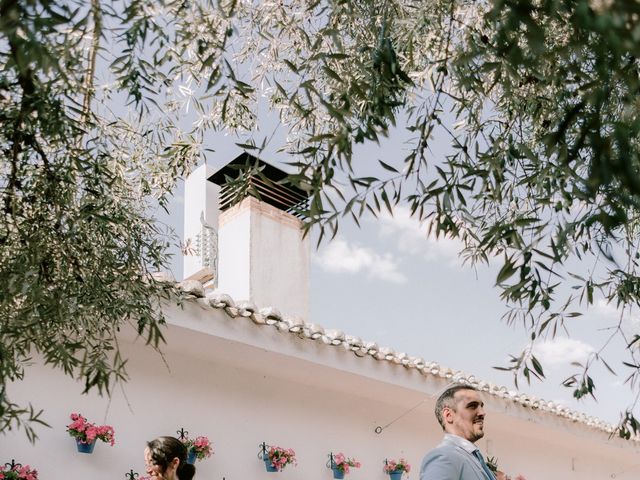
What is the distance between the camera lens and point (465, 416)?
407 centimetres

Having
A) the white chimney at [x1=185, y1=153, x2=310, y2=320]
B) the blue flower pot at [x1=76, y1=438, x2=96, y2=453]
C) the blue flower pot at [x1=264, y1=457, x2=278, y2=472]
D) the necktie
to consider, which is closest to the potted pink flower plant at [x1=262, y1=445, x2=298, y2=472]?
the blue flower pot at [x1=264, y1=457, x2=278, y2=472]

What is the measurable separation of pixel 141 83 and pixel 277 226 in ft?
24.9

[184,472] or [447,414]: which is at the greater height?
[447,414]

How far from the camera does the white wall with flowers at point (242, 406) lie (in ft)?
19.6

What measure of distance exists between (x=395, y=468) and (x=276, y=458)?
5.61ft

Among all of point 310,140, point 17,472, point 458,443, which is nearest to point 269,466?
point 17,472

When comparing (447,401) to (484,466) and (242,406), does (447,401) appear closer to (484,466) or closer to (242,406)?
(484,466)

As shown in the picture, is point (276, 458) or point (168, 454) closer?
point (168, 454)

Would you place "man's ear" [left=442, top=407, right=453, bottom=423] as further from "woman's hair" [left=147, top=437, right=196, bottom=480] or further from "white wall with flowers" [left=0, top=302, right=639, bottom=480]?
"white wall with flowers" [left=0, top=302, right=639, bottom=480]

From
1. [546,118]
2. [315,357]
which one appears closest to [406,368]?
[315,357]

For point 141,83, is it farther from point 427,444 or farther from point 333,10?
point 427,444

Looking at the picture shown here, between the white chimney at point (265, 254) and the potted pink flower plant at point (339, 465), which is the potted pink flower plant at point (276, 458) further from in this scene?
the white chimney at point (265, 254)

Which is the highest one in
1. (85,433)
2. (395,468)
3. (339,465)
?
(395,468)

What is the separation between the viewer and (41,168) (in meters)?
3.41
